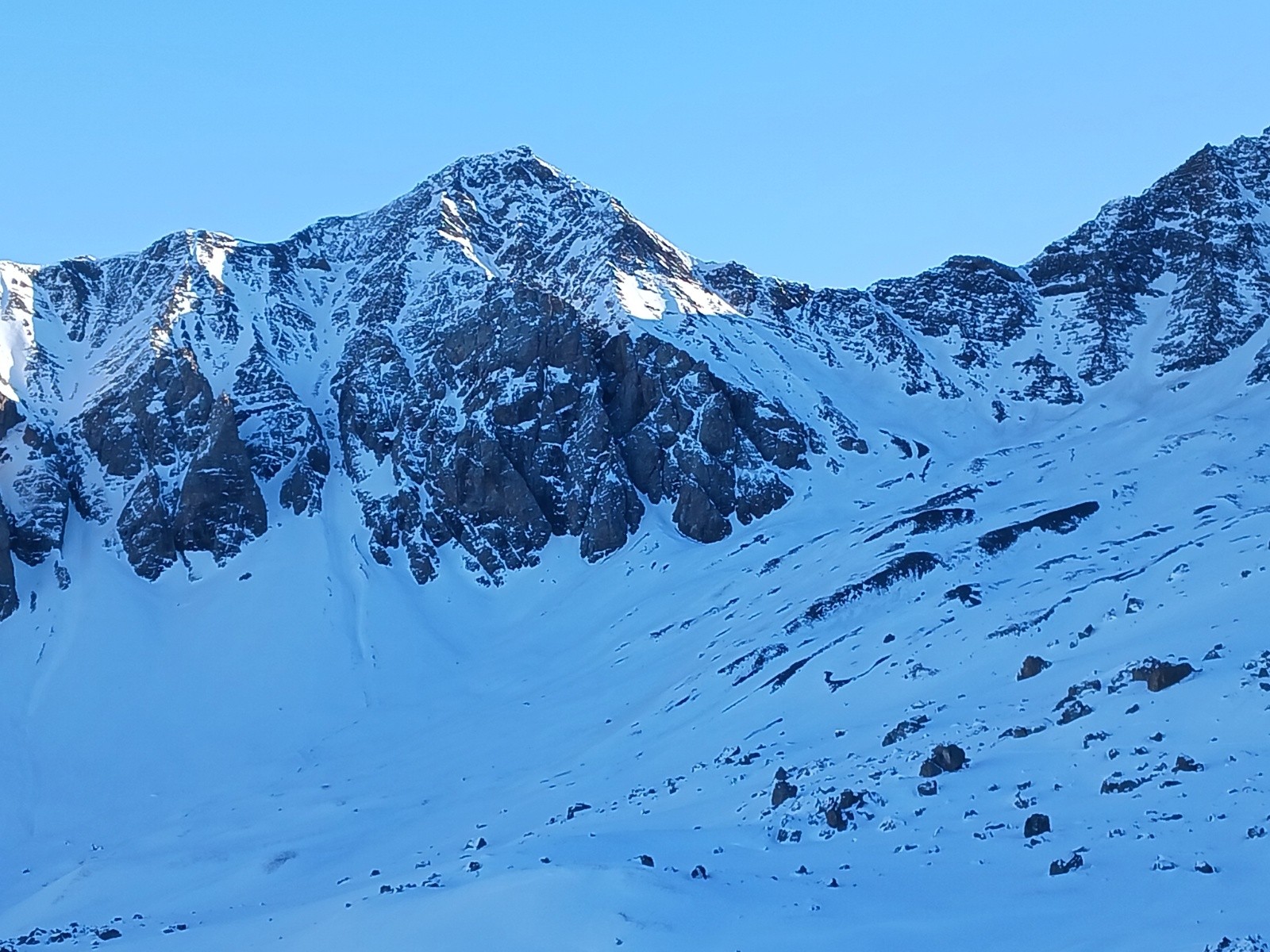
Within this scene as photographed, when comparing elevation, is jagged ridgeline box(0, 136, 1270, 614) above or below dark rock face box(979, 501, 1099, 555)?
above

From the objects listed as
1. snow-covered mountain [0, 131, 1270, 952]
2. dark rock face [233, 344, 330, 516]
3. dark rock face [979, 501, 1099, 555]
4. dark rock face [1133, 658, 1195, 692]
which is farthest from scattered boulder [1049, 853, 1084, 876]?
dark rock face [233, 344, 330, 516]

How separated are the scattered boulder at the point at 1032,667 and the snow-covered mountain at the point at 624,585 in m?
0.10

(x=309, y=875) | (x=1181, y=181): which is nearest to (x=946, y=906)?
(x=309, y=875)

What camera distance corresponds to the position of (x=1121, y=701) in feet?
95.7

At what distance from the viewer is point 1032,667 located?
1423 inches

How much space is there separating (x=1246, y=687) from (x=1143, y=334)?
382 ft

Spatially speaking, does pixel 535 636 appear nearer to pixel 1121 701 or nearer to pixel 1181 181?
pixel 1121 701

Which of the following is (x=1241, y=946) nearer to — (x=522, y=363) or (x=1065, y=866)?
(x=1065, y=866)

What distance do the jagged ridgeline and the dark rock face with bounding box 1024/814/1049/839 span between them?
74046 mm

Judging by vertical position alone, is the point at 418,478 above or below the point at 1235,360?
above

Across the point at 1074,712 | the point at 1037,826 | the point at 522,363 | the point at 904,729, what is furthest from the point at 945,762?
the point at 522,363

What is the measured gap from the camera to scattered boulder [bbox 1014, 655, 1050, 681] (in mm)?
35969

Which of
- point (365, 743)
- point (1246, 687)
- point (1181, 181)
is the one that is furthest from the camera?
point (1181, 181)

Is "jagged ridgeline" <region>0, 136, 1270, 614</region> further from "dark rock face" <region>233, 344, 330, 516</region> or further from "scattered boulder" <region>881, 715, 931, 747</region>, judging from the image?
"scattered boulder" <region>881, 715, 931, 747</region>
